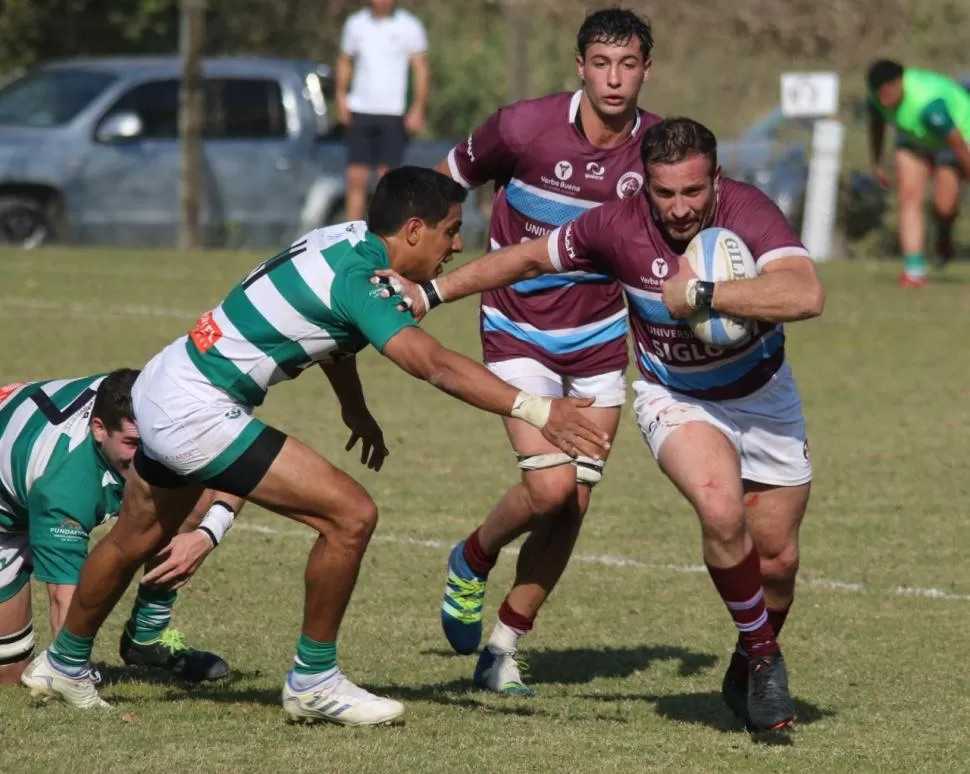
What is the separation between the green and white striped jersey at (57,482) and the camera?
631 centimetres

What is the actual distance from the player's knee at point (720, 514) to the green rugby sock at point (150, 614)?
194 cm

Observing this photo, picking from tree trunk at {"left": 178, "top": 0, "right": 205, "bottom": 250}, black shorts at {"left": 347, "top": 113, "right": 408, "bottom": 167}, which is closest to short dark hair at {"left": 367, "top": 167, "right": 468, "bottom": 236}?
black shorts at {"left": 347, "top": 113, "right": 408, "bottom": 167}

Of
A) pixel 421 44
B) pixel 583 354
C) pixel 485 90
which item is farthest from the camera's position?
pixel 485 90

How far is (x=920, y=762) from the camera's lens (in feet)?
18.9

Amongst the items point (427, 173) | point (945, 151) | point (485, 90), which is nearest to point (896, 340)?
point (945, 151)

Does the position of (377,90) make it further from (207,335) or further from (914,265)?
(207,335)

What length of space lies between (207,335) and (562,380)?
188 centimetres

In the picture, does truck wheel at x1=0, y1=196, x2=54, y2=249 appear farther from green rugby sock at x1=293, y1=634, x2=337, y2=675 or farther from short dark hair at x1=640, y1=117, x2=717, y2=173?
short dark hair at x1=640, y1=117, x2=717, y2=173

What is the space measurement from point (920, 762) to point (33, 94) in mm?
15251

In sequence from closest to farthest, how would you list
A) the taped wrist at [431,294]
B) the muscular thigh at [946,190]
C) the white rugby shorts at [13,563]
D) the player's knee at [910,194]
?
the taped wrist at [431,294]
the white rugby shorts at [13,563]
the player's knee at [910,194]
the muscular thigh at [946,190]

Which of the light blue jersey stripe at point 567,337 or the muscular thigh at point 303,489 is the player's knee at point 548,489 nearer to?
the light blue jersey stripe at point 567,337

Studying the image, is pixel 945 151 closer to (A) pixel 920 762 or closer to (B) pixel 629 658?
(B) pixel 629 658

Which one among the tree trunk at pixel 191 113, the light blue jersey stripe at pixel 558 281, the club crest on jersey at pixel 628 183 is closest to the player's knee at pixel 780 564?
the light blue jersey stripe at pixel 558 281

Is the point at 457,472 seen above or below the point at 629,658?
below
